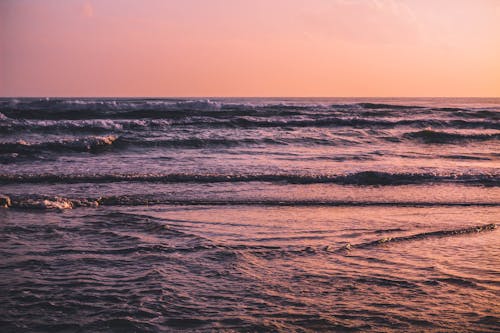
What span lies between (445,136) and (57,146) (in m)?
15.4

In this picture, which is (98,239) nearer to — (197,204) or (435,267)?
(197,204)

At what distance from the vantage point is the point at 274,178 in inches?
415

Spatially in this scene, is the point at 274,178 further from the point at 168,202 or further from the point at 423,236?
the point at 423,236

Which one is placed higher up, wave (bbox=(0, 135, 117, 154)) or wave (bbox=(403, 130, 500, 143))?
wave (bbox=(403, 130, 500, 143))

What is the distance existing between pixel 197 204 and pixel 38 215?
226 centimetres

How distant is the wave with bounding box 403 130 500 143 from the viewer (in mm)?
21078

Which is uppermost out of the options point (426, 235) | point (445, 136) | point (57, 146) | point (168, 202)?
point (445, 136)

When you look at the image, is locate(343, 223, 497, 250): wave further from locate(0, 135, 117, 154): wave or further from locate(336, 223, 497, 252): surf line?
locate(0, 135, 117, 154): wave

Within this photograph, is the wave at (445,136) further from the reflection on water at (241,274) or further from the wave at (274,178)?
the reflection on water at (241,274)

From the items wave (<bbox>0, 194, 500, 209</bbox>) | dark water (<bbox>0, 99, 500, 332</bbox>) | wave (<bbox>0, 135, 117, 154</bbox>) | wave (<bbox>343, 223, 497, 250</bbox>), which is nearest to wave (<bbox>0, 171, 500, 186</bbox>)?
dark water (<bbox>0, 99, 500, 332</bbox>)

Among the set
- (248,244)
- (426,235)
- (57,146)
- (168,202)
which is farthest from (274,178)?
(57,146)

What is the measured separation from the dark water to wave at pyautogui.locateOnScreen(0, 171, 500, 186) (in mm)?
43

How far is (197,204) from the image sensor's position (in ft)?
25.8

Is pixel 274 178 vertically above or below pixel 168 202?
above
